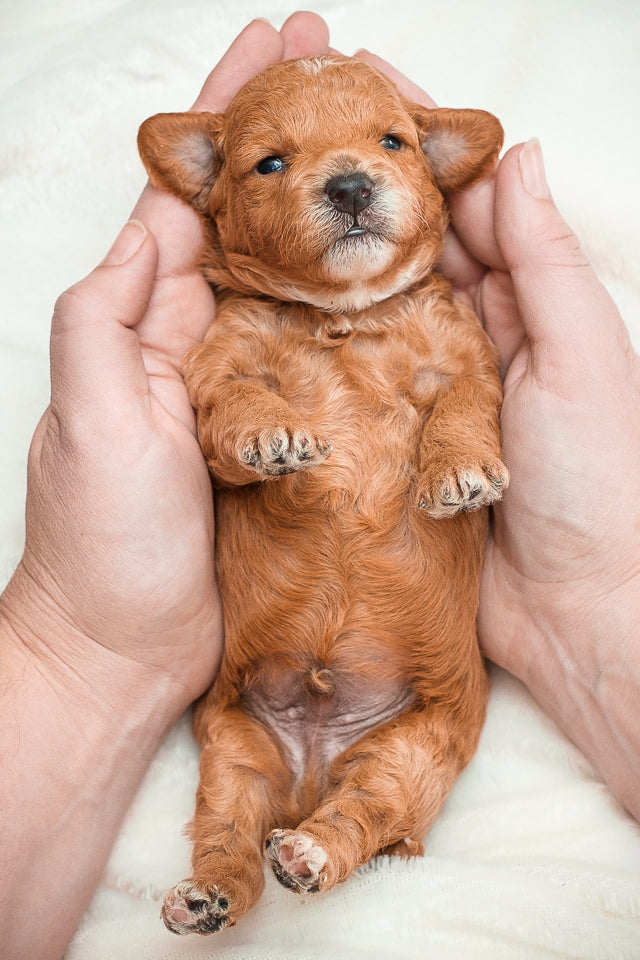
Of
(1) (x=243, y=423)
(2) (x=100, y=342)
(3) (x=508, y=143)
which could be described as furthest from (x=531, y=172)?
(2) (x=100, y=342)

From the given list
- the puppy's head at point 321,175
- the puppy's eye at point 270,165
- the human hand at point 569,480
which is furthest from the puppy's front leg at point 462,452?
the puppy's eye at point 270,165

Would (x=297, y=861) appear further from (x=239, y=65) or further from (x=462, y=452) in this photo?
(x=239, y=65)

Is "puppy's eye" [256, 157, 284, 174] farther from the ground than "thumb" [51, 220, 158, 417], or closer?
farther from the ground

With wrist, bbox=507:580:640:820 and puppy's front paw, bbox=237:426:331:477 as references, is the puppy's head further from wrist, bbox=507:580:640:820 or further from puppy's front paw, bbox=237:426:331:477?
wrist, bbox=507:580:640:820

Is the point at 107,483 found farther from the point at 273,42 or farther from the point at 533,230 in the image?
the point at 273,42

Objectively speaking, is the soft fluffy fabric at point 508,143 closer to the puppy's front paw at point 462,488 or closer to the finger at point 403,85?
the finger at point 403,85

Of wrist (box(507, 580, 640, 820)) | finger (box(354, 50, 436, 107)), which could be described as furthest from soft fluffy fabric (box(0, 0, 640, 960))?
finger (box(354, 50, 436, 107))
